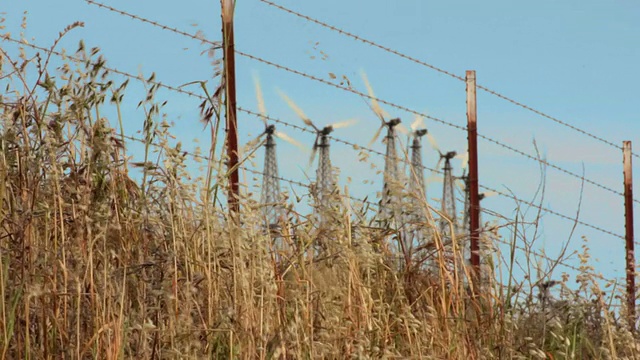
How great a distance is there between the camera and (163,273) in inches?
128

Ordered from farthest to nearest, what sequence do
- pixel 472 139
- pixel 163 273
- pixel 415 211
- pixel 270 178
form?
pixel 270 178 < pixel 472 139 < pixel 415 211 < pixel 163 273

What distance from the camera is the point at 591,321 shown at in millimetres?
4996

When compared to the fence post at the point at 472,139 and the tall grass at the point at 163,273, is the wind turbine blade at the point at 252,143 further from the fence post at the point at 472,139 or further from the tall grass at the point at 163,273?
the fence post at the point at 472,139

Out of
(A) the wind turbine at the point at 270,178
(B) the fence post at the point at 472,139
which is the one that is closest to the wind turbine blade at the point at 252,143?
(A) the wind turbine at the point at 270,178

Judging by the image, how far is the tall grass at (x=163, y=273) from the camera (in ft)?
10.2

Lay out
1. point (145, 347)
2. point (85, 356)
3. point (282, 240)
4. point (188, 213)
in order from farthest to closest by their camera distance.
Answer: point (282, 240)
point (188, 213)
point (85, 356)
point (145, 347)

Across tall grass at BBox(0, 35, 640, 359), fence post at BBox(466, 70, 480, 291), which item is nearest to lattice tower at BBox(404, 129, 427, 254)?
tall grass at BBox(0, 35, 640, 359)

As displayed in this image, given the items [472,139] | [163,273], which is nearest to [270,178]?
[472,139]

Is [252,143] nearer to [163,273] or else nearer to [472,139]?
[163,273]

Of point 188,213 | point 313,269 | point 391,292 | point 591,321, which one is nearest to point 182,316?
point 188,213

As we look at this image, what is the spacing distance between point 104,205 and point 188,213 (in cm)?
44

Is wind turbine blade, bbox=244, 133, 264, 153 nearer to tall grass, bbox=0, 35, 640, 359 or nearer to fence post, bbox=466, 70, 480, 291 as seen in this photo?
tall grass, bbox=0, 35, 640, 359

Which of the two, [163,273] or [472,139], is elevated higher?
[472,139]

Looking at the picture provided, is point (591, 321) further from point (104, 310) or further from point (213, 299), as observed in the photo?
point (104, 310)
